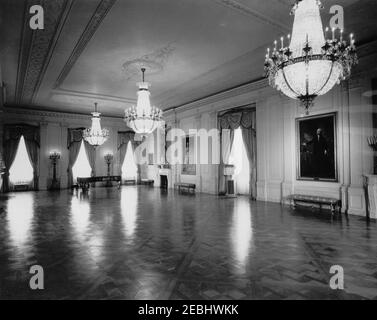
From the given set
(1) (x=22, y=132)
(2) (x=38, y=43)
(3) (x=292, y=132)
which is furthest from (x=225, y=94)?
(1) (x=22, y=132)

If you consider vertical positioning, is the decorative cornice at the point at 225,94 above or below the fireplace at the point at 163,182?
above

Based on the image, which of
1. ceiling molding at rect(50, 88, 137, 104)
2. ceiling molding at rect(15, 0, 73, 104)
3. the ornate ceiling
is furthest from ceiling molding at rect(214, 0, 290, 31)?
ceiling molding at rect(50, 88, 137, 104)

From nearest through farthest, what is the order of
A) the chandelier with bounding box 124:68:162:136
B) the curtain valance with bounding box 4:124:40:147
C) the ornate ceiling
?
the ornate ceiling < the chandelier with bounding box 124:68:162:136 < the curtain valance with bounding box 4:124:40:147

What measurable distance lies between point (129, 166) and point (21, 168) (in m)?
4.95

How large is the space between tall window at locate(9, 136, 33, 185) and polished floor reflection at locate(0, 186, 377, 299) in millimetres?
6730

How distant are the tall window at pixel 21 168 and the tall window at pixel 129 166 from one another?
4.35 m

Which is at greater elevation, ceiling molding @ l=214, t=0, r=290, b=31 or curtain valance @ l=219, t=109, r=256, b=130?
ceiling molding @ l=214, t=0, r=290, b=31

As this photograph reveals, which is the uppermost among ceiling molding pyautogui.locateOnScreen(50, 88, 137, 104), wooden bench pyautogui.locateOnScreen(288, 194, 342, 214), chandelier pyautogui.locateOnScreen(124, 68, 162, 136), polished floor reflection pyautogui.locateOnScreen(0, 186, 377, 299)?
ceiling molding pyautogui.locateOnScreen(50, 88, 137, 104)

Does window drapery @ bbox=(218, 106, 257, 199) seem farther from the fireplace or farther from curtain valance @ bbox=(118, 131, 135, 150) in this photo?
curtain valance @ bbox=(118, 131, 135, 150)

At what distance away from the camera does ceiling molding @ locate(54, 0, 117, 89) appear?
165 inches

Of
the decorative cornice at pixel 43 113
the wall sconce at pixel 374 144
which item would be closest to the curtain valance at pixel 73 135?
the decorative cornice at pixel 43 113

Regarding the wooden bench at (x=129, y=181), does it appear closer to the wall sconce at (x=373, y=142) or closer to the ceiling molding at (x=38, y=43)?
the ceiling molding at (x=38, y=43)

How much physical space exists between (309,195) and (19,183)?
11354mm

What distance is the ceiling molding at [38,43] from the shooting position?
4.18 m
